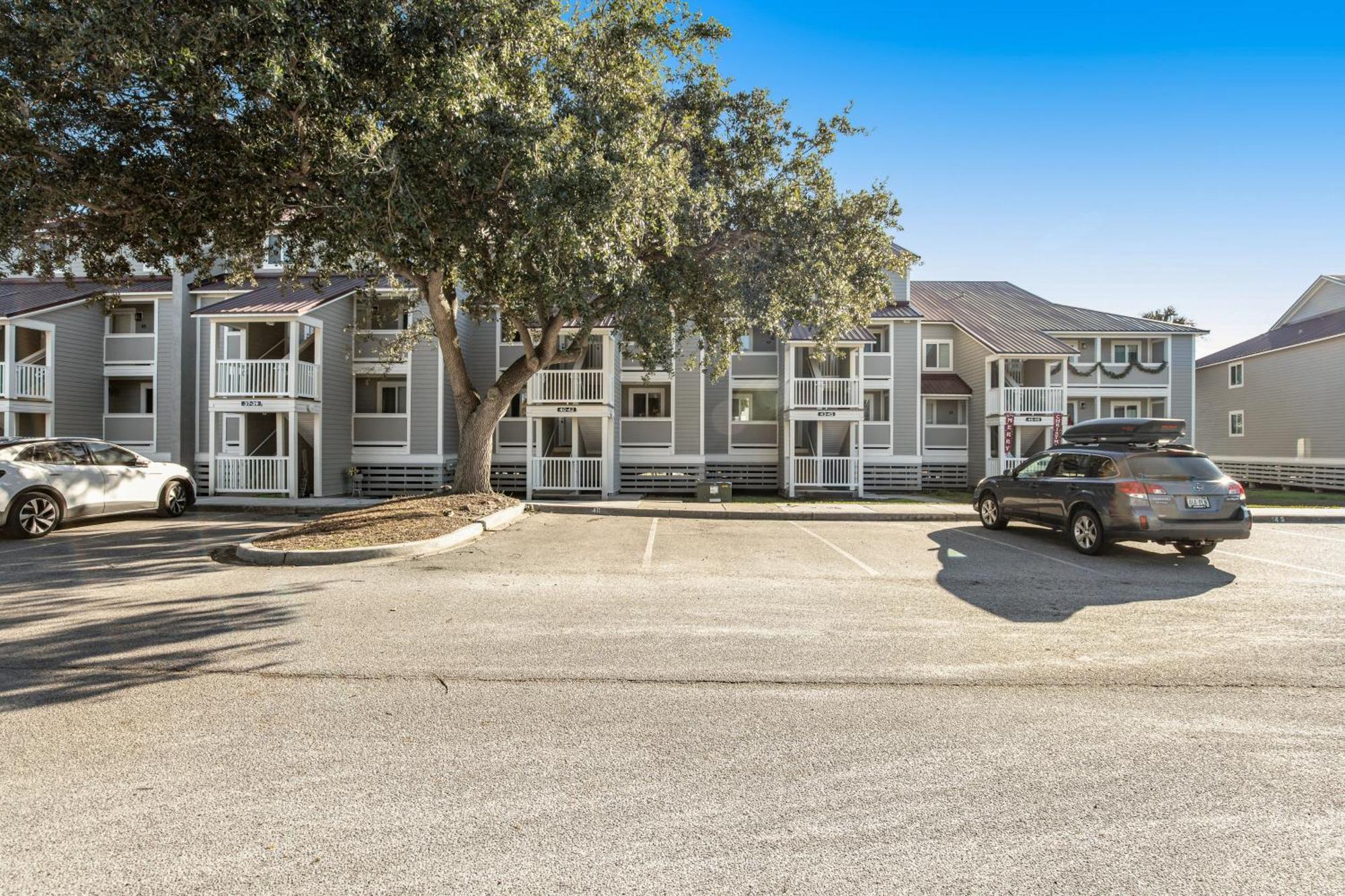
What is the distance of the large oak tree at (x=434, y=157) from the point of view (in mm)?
8523

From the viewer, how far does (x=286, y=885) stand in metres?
2.57

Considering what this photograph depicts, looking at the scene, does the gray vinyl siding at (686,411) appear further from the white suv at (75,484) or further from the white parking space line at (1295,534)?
the white parking space line at (1295,534)

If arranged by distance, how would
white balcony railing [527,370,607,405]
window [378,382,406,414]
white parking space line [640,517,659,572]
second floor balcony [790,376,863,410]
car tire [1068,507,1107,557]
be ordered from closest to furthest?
white parking space line [640,517,659,572] < car tire [1068,507,1107,557] < white balcony railing [527,370,607,405] < second floor balcony [790,376,863,410] < window [378,382,406,414]

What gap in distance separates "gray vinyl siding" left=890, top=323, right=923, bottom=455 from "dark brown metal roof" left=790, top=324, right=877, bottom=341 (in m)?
1.93

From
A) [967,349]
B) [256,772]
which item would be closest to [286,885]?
[256,772]

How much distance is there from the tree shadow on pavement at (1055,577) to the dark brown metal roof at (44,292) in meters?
24.2

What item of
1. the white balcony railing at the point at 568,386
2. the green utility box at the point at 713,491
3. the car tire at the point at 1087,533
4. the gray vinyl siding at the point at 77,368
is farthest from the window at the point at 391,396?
the car tire at the point at 1087,533

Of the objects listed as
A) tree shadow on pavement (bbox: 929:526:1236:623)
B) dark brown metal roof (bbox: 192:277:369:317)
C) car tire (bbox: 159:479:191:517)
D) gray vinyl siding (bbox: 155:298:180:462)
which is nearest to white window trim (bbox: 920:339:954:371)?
tree shadow on pavement (bbox: 929:526:1236:623)

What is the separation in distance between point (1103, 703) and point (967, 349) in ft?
81.7

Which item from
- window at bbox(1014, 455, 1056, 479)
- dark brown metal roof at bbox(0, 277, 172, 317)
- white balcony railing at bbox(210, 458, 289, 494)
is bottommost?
white balcony railing at bbox(210, 458, 289, 494)

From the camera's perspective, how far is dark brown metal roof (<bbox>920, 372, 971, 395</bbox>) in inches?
1015

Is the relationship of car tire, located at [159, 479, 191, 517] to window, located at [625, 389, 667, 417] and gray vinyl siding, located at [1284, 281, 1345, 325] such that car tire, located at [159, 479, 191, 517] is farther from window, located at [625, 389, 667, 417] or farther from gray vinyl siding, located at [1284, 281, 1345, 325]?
gray vinyl siding, located at [1284, 281, 1345, 325]

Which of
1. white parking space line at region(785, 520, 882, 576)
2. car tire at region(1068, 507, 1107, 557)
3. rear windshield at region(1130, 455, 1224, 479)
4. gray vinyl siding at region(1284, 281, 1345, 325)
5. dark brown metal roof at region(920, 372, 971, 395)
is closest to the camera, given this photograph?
white parking space line at region(785, 520, 882, 576)

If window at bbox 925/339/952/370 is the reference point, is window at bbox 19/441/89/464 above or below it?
below
